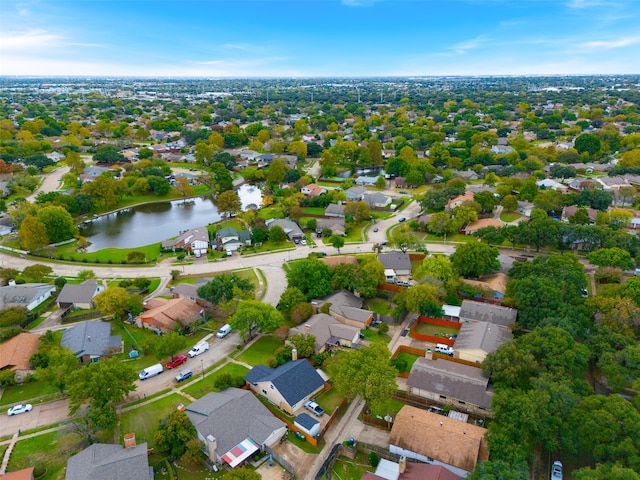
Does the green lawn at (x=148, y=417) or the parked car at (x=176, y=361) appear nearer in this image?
the green lawn at (x=148, y=417)

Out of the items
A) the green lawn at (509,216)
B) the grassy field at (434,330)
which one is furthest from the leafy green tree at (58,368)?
the green lawn at (509,216)

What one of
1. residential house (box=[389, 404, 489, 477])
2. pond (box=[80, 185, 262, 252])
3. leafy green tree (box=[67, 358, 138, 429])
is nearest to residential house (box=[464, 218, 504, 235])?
pond (box=[80, 185, 262, 252])

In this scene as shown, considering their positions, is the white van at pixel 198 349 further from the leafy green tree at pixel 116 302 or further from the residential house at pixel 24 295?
the residential house at pixel 24 295

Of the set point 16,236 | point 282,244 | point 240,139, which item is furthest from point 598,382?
point 240,139

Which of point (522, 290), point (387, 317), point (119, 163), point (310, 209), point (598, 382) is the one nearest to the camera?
point (598, 382)

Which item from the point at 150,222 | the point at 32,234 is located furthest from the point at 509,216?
the point at 32,234

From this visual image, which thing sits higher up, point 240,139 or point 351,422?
point 240,139

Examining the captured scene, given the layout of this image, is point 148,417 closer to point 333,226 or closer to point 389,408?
point 389,408

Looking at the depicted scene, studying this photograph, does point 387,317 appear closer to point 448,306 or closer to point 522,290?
point 448,306
